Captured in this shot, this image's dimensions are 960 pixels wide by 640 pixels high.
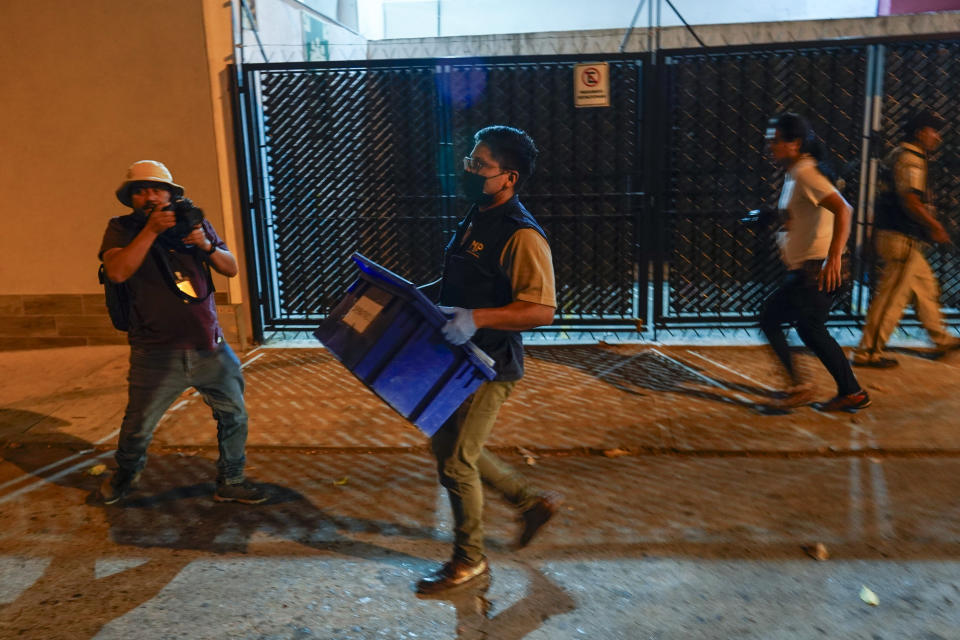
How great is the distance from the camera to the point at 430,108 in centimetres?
735

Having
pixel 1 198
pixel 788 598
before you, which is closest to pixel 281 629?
pixel 788 598

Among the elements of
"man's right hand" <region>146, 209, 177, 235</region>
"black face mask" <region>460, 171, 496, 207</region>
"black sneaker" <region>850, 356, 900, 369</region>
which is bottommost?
"black sneaker" <region>850, 356, 900, 369</region>

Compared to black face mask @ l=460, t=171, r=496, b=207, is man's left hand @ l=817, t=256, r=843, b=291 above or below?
below

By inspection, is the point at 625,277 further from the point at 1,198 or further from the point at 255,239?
the point at 1,198

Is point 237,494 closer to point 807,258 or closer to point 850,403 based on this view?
point 807,258

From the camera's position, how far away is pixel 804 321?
5199 mm

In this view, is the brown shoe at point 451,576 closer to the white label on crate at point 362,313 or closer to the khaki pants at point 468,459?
the khaki pants at point 468,459

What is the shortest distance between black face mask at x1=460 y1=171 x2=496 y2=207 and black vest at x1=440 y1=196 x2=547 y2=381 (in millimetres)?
52

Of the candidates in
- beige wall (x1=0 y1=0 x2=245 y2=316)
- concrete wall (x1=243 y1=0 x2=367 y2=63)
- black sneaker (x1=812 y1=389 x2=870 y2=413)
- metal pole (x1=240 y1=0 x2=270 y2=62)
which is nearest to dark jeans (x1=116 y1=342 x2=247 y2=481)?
beige wall (x1=0 y1=0 x2=245 y2=316)

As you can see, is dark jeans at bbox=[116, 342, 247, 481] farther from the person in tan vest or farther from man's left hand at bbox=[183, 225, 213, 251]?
the person in tan vest

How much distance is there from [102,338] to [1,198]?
1.57 m

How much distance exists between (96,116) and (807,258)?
605 centimetres

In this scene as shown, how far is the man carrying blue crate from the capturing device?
3.02m

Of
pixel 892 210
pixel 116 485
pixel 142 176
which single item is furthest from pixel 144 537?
pixel 892 210
